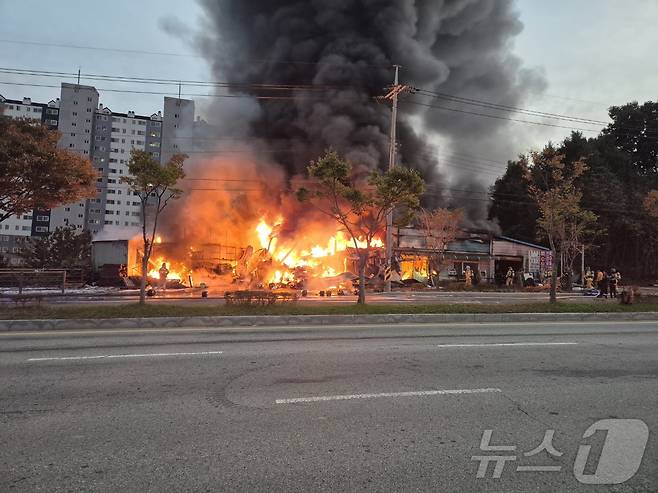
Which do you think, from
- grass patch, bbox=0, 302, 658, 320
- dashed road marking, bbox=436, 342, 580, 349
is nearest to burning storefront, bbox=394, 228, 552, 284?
grass patch, bbox=0, 302, 658, 320

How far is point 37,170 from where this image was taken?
17.4m

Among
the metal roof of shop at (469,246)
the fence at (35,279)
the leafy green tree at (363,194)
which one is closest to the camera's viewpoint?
the leafy green tree at (363,194)

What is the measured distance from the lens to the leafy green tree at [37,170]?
16.8 meters

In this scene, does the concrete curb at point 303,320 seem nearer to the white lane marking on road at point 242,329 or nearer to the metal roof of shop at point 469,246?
the white lane marking on road at point 242,329

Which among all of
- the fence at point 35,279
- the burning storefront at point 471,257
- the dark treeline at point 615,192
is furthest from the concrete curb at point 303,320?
the dark treeline at point 615,192

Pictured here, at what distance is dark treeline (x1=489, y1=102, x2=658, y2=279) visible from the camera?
146 ft

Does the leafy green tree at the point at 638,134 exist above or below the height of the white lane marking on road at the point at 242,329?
above

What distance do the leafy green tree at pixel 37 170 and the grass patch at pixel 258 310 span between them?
6557 mm

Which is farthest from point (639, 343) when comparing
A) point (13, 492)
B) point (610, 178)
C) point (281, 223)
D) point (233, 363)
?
point (610, 178)

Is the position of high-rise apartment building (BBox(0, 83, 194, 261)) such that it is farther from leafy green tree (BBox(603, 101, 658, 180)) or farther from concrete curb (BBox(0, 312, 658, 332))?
concrete curb (BBox(0, 312, 658, 332))

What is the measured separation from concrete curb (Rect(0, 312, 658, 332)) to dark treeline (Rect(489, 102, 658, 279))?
28.8 m

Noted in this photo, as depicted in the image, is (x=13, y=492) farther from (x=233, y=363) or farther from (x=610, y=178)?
(x=610, y=178)

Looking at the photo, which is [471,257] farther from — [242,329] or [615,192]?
[242,329]

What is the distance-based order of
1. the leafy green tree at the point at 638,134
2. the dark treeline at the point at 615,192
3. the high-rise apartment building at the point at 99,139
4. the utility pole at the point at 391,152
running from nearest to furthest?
the utility pole at the point at 391,152, the dark treeline at the point at 615,192, the leafy green tree at the point at 638,134, the high-rise apartment building at the point at 99,139
